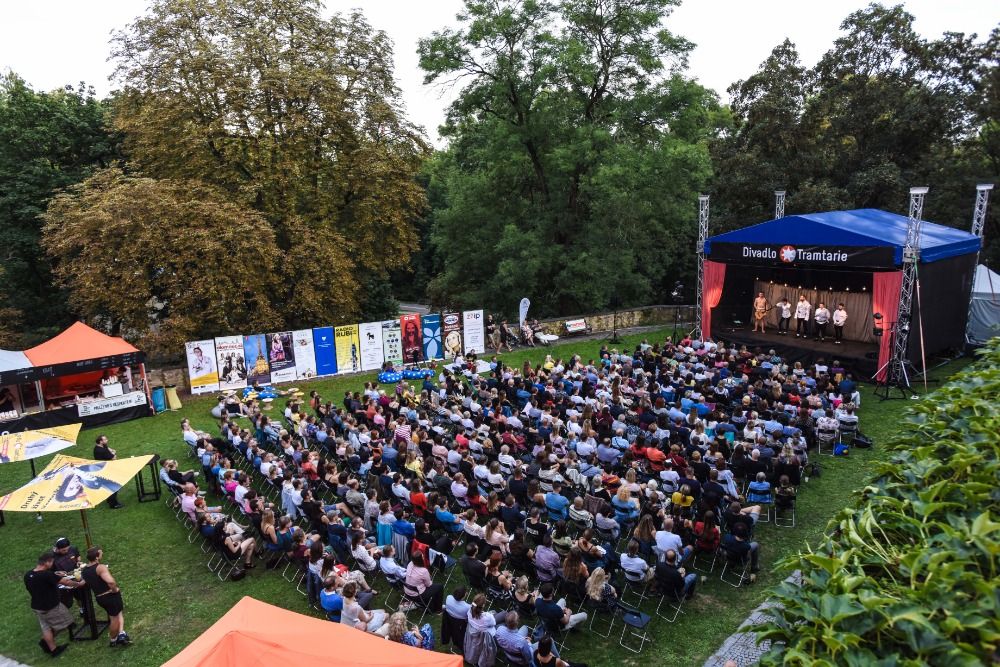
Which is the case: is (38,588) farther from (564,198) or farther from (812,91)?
(812,91)

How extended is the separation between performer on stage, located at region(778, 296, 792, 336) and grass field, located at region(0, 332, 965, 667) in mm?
8750

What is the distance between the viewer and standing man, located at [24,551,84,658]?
7.53 m

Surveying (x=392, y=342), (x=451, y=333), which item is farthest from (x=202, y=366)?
(x=451, y=333)

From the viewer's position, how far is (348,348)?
831 inches

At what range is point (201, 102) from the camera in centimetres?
2156

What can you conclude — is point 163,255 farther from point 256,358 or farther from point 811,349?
point 811,349

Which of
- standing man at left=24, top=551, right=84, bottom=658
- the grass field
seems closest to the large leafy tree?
the grass field

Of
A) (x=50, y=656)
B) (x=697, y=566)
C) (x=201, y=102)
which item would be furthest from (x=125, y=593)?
(x=201, y=102)

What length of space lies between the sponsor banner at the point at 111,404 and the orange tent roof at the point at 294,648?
13765 millimetres

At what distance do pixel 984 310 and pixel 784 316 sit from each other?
6.03 m

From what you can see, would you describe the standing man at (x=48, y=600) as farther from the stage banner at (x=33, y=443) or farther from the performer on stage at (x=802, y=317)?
the performer on stage at (x=802, y=317)

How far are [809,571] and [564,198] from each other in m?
25.7

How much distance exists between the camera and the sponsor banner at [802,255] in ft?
55.2

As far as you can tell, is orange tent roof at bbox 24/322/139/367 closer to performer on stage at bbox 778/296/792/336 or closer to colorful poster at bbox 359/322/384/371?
colorful poster at bbox 359/322/384/371
